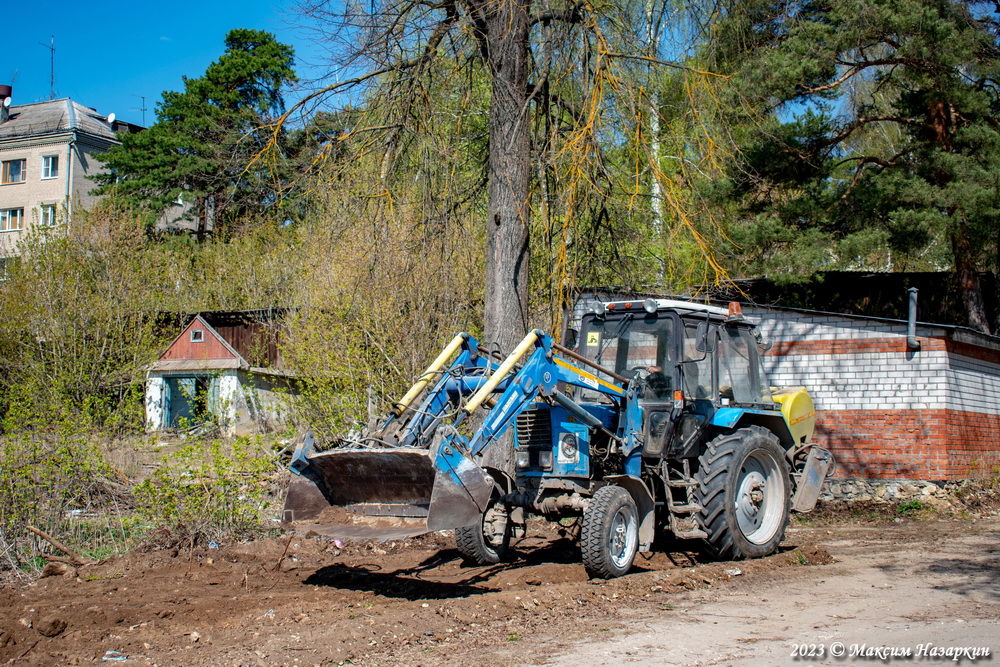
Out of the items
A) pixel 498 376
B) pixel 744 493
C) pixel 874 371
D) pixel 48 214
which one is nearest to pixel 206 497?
pixel 498 376

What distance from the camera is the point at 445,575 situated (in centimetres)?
820

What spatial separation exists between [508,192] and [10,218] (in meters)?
43.8

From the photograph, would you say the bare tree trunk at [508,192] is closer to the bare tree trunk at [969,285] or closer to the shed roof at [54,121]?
the bare tree trunk at [969,285]

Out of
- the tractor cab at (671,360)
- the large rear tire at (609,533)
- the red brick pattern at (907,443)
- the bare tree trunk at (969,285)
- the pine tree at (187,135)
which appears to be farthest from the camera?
the pine tree at (187,135)

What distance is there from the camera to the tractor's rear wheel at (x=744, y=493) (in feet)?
27.5

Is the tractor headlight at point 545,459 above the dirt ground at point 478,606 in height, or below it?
above

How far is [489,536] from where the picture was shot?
849 centimetres

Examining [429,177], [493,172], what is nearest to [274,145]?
[429,177]

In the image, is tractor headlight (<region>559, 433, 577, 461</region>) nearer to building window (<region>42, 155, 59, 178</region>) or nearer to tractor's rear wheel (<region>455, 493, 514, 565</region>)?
tractor's rear wheel (<region>455, 493, 514, 565</region>)

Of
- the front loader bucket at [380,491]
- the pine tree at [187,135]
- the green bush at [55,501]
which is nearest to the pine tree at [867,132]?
the front loader bucket at [380,491]

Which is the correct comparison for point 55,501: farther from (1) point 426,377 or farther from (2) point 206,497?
(1) point 426,377

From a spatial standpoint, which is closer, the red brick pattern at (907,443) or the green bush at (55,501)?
the green bush at (55,501)

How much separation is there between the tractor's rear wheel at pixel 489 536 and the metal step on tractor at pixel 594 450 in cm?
2

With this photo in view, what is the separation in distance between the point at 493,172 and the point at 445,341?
14.1 ft
